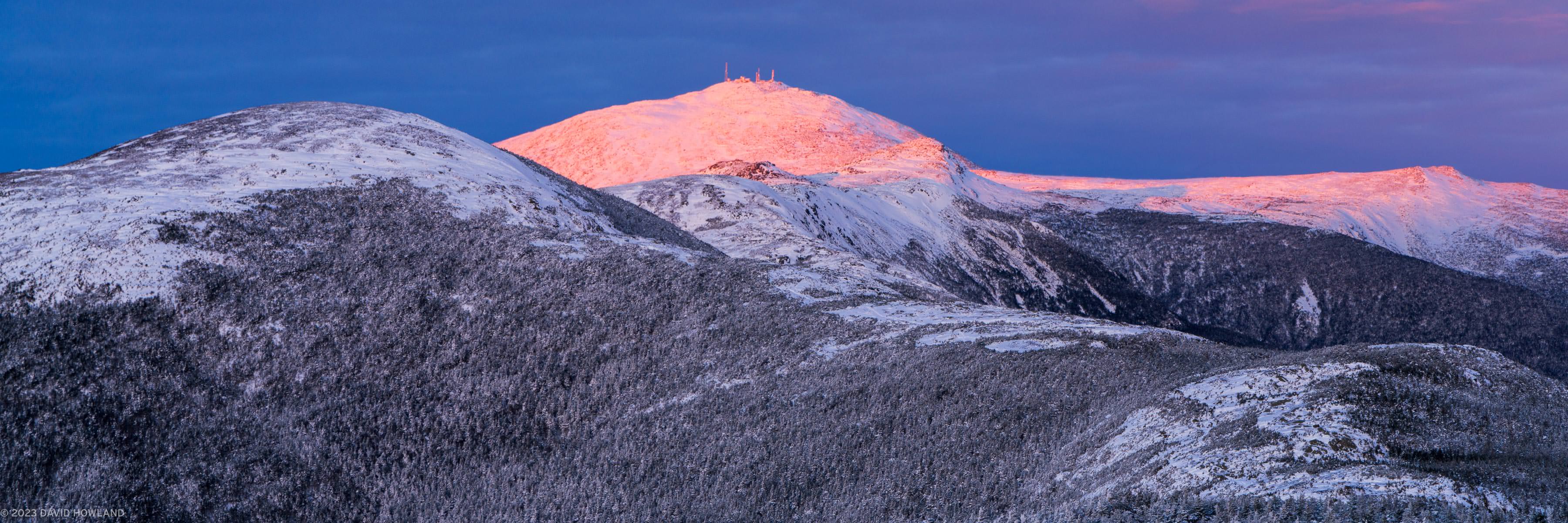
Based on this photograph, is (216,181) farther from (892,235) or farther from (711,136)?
(711,136)

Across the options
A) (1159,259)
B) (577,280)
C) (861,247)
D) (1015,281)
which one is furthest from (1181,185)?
(577,280)

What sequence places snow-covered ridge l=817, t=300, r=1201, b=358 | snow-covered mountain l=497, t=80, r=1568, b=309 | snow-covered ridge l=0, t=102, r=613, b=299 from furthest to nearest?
snow-covered mountain l=497, t=80, r=1568, b=309, snow-covered ridge l=0, t=102, r=613, b=299, snow-covered ridge l=817, t=300, r=1201, b=358

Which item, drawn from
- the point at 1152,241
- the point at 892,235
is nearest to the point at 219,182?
the point at 892,235

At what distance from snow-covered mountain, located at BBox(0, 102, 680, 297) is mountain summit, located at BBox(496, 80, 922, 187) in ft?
210

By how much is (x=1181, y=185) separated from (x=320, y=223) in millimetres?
119738

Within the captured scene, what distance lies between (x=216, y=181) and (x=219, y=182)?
0.34 ft

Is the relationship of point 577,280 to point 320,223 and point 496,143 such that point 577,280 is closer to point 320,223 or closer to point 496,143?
point 320,223

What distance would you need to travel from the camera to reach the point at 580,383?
25047 mm

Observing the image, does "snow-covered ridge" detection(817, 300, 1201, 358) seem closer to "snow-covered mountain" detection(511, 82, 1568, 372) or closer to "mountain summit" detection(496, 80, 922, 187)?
"snow-covered mountain" detection(511, 82, 1568, 372)

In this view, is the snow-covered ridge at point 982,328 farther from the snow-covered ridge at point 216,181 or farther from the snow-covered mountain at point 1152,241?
the snow-covered ridge at point 216,181

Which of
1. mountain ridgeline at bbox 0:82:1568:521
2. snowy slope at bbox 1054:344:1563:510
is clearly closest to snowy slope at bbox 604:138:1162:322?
mountain ridgeline at bbox 0:82:1568:521

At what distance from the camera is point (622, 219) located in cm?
Result: 4388

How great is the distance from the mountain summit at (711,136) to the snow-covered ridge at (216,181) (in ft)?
210

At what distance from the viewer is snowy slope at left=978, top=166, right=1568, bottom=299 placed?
93375 millimetres
